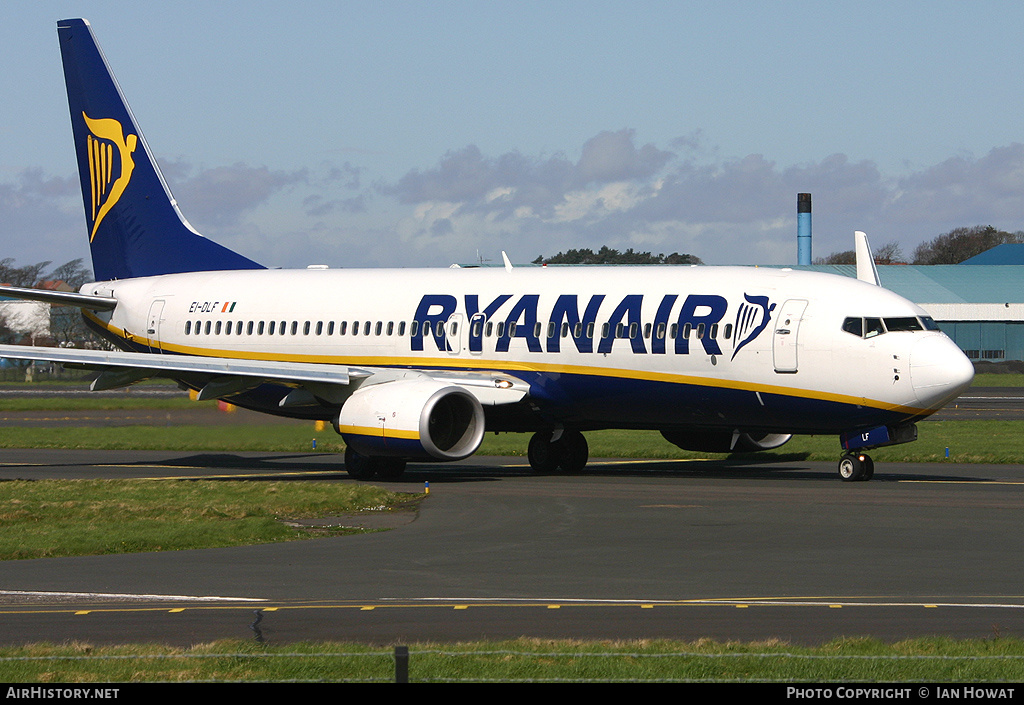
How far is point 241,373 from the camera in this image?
32.7 metres

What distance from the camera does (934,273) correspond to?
123500 mm

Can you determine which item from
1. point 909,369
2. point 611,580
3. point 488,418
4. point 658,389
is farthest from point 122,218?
point 611,580

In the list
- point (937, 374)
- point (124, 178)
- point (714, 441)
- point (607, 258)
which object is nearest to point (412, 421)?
point (714, 441)

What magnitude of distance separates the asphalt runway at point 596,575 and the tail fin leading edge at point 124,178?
53.1ft

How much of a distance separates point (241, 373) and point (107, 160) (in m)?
12.4

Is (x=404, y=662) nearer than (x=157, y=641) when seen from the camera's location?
Yes

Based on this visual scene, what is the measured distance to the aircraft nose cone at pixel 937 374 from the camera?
1093 inches

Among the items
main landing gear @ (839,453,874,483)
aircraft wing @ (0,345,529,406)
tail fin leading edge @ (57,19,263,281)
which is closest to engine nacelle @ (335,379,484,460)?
aircraft wing @ (0,345,529,406)

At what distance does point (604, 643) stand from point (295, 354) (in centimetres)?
2558

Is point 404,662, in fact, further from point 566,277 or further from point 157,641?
point 566,277

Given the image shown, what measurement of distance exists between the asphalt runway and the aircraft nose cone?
194cm

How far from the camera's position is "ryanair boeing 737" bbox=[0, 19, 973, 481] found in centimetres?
2908

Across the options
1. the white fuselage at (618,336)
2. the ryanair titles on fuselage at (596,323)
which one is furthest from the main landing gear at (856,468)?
the ryanair titles on fuselage at (596,323)

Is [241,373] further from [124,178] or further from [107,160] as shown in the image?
[107,160]
